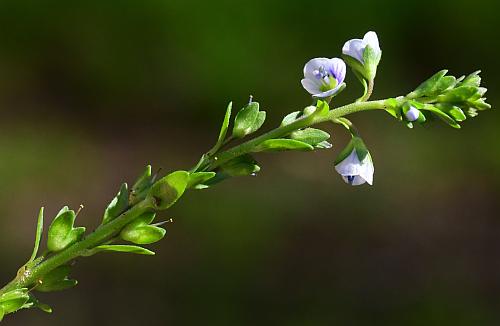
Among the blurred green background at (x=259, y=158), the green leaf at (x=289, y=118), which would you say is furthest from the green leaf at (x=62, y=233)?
the blurred green background at (x=259, y=158)

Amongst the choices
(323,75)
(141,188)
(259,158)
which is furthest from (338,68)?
(259,158)

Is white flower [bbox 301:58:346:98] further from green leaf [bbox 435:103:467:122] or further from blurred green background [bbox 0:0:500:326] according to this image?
blurred green background [bbox 0:0:500:326]

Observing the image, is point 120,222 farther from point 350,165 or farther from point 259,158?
point 259,158

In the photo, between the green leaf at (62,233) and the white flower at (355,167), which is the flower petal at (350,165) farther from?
the green leaf at (62,233)

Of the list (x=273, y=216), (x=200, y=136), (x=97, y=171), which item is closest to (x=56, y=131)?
(x=97, y=171)

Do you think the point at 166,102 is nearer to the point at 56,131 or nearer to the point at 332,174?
the point at 56,131

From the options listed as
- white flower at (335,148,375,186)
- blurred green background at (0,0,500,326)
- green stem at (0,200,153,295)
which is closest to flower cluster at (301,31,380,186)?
white flower at (335,148,375,186)
